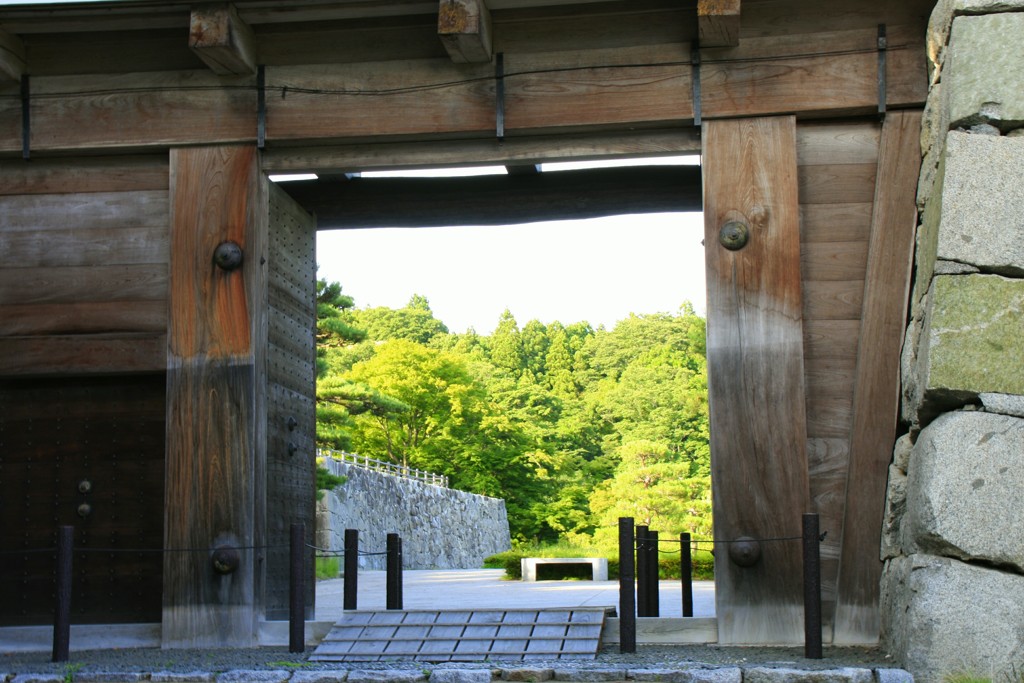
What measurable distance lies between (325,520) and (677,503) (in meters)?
12.4

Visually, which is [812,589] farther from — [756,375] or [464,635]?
[464,635]

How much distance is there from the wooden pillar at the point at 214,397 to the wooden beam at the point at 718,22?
289 cm

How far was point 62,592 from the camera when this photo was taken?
253 inches

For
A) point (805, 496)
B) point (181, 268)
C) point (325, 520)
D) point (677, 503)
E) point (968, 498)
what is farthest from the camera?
point (677, 503)

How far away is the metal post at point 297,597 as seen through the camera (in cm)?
652

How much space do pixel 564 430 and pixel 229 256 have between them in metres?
39.7

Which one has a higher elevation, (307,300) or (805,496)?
(307,300)

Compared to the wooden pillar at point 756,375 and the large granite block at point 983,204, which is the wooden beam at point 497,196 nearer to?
the wooden pillar at point 756,375

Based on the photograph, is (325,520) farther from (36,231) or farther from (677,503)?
(36,231)

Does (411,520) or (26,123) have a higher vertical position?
(26,123)

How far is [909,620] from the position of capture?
5.64 m

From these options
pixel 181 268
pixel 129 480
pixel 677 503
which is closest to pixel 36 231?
pixel 181 268

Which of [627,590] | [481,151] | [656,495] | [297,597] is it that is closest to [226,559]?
[297,597]

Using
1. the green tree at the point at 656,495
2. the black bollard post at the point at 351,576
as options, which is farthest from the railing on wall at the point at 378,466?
the black bollard post at the point at 351,576
